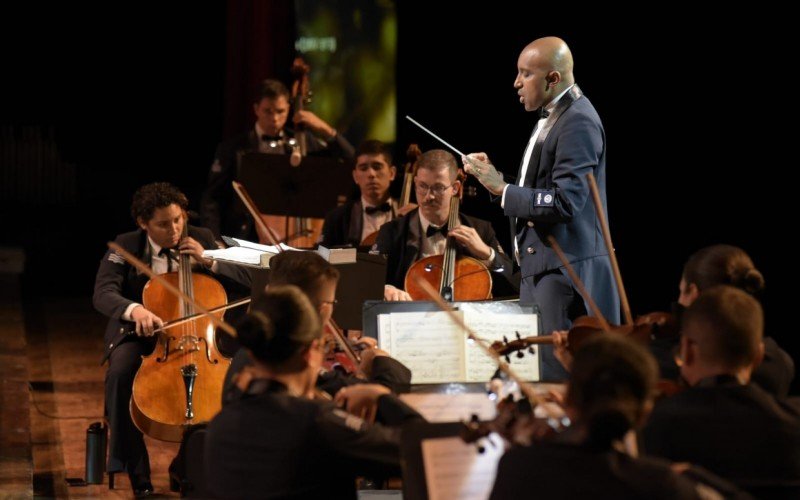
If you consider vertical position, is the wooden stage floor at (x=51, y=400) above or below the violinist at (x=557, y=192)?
below

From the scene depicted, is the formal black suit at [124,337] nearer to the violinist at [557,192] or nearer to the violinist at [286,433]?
the violinist at [557,192]

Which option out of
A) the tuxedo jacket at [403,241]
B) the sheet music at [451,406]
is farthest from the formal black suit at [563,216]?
the sheet music at [451,406]

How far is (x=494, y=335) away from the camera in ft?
10.6

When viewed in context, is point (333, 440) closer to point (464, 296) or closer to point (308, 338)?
point (308, 338)

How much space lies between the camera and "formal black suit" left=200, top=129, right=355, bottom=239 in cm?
604

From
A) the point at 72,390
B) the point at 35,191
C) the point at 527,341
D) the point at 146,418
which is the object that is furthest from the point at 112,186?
the point at 527,341

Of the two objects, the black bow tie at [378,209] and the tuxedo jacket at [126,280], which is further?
the black bow tie at [378,209]

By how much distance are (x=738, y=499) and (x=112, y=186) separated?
28.5ft

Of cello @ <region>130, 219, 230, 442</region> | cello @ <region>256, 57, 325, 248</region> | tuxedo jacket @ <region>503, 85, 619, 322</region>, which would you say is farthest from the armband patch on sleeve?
cello @ <region>256, 57, 325, 248</region>

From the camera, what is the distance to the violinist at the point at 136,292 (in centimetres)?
408

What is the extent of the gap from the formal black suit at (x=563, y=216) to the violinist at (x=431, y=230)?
1.37 feet

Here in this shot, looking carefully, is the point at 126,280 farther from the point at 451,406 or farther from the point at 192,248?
the point at 451,406

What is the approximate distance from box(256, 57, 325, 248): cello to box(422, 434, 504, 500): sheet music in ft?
12.1

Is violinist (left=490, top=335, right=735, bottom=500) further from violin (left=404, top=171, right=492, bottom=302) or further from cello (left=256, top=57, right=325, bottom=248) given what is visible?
cello (left=256, top=57, right=325, bottom=248)
